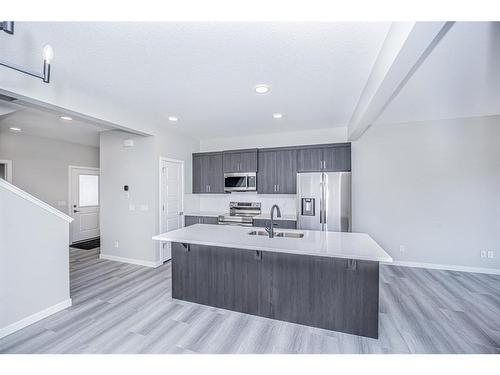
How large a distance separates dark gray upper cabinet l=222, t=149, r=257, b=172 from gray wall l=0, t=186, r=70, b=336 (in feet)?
9.78

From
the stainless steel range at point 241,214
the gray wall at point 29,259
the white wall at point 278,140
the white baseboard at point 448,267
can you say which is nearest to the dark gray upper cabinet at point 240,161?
the white wall at point 278,140

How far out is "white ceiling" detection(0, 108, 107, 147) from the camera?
3666mm

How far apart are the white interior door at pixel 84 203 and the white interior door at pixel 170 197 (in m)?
3.11

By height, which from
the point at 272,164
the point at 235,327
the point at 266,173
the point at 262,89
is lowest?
the point at 235,327

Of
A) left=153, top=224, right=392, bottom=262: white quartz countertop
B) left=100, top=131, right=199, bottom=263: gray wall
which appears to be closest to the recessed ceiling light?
left=153, top=224, right=392, bottom=262: white quartz countertop

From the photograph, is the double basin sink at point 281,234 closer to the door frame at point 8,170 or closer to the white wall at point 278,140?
the white wall at point 278,140

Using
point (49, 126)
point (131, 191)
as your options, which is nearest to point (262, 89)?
point (131, 191)

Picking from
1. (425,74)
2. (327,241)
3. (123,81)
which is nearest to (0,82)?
(123,81)

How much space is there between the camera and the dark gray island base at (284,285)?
2.15m

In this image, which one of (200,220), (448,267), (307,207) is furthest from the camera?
(200,220)

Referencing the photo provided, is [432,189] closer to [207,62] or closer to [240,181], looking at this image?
[240,181]

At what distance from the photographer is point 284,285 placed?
240 centimetres

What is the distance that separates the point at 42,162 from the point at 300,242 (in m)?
6.12

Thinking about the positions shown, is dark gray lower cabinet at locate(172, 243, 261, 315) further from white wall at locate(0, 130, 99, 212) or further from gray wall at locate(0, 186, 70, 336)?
white wall at locate(0, 130, 99, 212)
